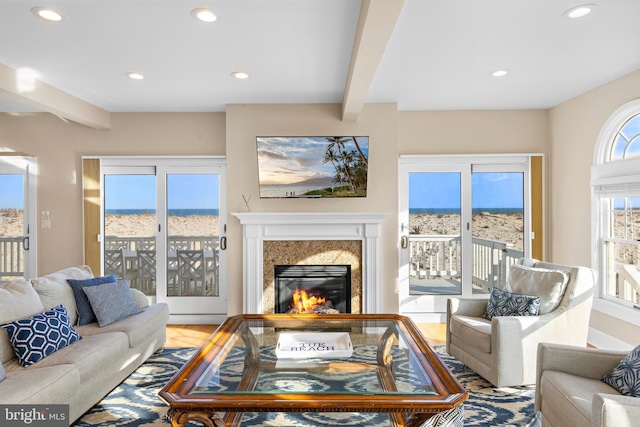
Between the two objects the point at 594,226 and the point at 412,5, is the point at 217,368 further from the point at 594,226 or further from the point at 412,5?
the point at 594,226

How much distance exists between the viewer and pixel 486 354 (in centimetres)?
317

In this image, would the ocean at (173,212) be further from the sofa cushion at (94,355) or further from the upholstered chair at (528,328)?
the upholstered chair at (528,328)

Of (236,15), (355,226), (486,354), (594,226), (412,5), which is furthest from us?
(355,226)

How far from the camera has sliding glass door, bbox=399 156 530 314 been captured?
5.13 meters

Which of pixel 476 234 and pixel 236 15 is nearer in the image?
pixel 236 15

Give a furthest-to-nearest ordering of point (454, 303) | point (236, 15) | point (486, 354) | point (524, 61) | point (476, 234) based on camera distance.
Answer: point (476, 234), point (454, 303), point (524, 61), point (486, 354), point (236, 15)

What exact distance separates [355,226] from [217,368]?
2.75 metres

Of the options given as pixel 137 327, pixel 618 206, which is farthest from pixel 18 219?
pixel 618 206

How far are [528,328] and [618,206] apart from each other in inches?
74.1

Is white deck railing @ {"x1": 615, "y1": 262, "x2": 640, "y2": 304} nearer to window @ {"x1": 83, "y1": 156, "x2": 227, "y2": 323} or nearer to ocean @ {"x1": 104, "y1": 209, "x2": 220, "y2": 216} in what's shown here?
window @ {"x1": 83, "y1": 156, "x2": 227, "y2": 323}

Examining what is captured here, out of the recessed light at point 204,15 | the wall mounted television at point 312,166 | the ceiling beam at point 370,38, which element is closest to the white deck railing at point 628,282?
the wall mounted television at point 312,166

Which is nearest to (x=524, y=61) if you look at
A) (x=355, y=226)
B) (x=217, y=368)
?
(x=355, y=226)

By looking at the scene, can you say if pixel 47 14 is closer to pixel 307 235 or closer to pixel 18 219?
pixel 307 235

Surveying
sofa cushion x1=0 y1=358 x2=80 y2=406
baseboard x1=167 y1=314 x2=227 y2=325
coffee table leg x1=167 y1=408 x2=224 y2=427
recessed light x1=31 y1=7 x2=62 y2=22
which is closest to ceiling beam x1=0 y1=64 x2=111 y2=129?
recessed light x1=31 y1=7 x2=62 y2=22
